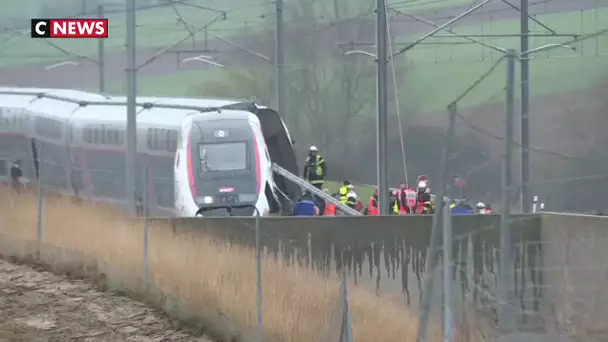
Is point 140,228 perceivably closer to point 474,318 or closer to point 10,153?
point 474,318

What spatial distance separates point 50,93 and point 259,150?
8429 mm

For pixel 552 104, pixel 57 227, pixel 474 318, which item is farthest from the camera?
pixel 552 104

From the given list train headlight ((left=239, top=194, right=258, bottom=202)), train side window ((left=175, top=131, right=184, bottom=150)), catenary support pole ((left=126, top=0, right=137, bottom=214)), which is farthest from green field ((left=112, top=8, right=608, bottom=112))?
catenary support pole ((left=126, top=0, right=137, bottom=214))

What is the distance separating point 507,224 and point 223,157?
51.5 feet

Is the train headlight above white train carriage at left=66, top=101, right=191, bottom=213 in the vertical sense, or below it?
below

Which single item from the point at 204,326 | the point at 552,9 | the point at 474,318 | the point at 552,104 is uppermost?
the point at 552,9

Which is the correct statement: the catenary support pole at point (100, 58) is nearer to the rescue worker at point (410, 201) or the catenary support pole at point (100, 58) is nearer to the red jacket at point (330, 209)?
the red jacket at point (330, 209)

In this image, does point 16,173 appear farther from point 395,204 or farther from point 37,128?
point 395,204

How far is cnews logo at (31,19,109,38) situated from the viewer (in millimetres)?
29016

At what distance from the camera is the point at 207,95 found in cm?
3428

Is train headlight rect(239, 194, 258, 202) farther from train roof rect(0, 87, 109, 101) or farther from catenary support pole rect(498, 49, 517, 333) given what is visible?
catenary support pole rect(498, 49, 517, 333)

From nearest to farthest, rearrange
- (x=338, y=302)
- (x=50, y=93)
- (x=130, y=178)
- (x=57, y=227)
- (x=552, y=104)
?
(x=338, y=302) → (x=57, y=227) → (x=130, y=178) → (x=552, y=104) → (x=50, y=93)

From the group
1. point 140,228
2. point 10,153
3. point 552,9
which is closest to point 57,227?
point 140,228

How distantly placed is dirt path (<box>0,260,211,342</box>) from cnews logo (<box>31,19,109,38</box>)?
53.2ft
